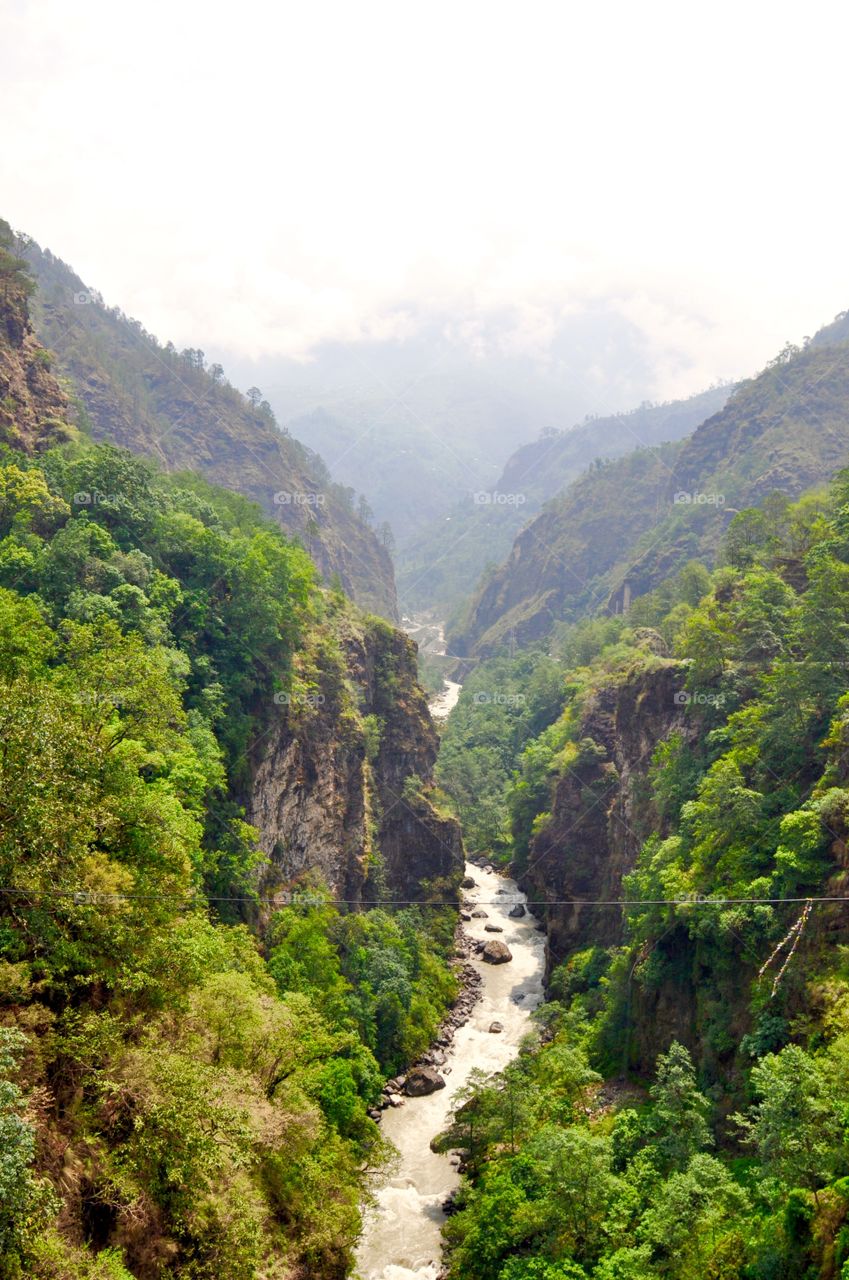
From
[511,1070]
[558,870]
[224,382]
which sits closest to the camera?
[511,1070]

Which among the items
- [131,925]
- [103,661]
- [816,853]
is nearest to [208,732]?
[103,661]

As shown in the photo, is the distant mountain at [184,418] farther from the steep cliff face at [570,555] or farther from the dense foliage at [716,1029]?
the dense foliage at [716,1029]

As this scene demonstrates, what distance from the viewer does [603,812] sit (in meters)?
59.6

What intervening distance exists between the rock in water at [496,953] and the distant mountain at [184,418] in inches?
2543

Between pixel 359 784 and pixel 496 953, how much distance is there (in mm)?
15447

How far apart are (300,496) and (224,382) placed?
109 feet

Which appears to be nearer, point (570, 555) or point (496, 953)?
point (496, 953)

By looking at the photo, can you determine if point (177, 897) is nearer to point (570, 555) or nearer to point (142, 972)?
point (142, 972)

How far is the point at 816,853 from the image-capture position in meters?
27.8

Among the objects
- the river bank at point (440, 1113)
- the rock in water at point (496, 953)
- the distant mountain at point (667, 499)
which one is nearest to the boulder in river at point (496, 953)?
the rock in water at point (496, 953)

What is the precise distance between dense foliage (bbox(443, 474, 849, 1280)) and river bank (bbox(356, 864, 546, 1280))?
78.1 inches

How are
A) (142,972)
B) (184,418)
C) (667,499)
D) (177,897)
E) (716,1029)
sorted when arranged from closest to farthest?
(142,972), (177,897), (716,1029), (184,418), (667,499)

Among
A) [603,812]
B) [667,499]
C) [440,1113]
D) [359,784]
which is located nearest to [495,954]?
[603,812]

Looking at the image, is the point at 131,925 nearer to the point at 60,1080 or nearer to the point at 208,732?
the point at 60,1080
